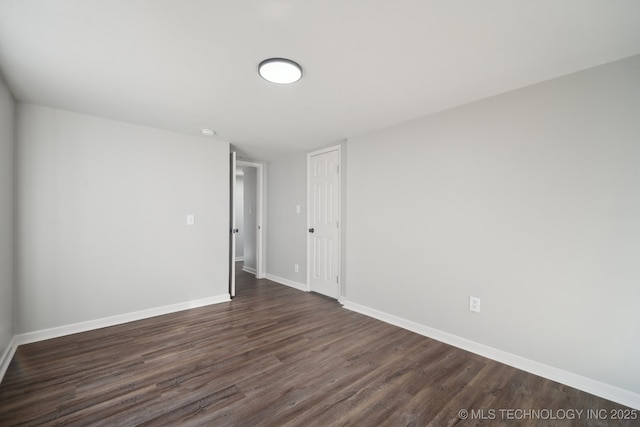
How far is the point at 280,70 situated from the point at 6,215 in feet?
8.69

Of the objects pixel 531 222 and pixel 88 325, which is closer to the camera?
pixel 531 222

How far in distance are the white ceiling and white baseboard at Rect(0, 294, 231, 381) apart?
7.27 feet

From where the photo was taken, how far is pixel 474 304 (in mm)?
2420

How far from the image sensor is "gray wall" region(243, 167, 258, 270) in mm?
5474

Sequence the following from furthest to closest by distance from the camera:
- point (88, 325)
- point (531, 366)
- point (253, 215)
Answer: point (253, 215)
point (88, 325)
point (531, 366)

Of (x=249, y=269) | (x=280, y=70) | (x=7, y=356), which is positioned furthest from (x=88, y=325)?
Answer: (x=280, y=70)

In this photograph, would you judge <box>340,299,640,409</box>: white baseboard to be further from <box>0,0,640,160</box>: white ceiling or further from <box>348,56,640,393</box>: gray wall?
<box>0,0,640,160</box>: white ceiling

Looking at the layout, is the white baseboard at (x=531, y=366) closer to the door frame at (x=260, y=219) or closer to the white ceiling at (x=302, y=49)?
the white ceiling at (x=302, y=49)

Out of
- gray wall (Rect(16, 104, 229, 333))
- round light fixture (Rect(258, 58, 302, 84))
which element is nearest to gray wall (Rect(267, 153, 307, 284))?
gray wall (Rect(16, 104, 229, 333))

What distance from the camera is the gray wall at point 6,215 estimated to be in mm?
Answer: 2111

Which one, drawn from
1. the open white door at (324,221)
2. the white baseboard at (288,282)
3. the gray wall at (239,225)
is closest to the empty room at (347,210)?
the open white door at (324,221)

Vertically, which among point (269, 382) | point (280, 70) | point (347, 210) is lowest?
point (269, 382)

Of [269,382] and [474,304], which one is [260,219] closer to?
[269,382]

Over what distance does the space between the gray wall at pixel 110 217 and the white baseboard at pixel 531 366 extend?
8.76ft
